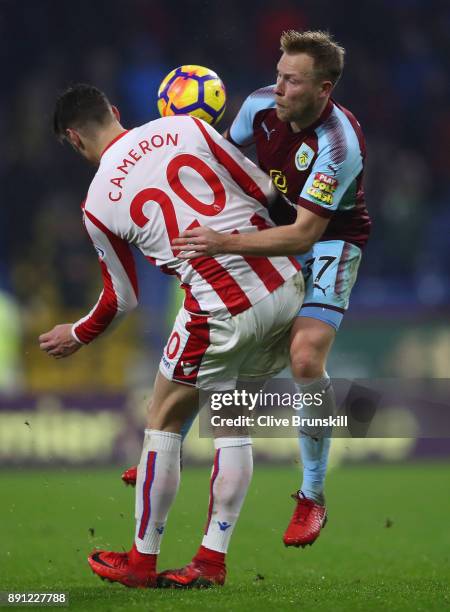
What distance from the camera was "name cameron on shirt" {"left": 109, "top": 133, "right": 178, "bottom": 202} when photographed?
4.92m

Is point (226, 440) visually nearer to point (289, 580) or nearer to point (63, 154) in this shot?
point (289, 580)

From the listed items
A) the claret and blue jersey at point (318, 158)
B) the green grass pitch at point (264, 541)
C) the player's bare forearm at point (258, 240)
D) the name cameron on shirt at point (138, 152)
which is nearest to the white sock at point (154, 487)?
the green grass pitch at point (264, 541)

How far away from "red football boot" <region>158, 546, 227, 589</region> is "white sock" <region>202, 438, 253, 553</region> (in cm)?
Answer: 4

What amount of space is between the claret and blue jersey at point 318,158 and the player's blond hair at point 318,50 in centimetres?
18

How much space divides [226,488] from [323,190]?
4.22ft

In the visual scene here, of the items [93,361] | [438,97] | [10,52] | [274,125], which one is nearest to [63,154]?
[10,52]

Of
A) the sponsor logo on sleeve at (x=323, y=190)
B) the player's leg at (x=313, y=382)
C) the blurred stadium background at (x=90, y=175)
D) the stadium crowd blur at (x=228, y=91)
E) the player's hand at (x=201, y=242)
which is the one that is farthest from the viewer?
the stadium crowd blur at (x=228, y=91)

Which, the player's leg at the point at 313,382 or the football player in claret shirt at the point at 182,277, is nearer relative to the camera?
the football player in claret shirt at the point at 182,277

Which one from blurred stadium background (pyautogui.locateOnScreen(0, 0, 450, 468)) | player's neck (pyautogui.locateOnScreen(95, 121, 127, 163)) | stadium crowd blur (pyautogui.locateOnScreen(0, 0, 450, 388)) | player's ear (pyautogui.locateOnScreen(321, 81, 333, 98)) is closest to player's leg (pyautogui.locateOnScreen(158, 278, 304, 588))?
player's ear (pyautogui.locateOnScreen(321, 81, 333, 98))

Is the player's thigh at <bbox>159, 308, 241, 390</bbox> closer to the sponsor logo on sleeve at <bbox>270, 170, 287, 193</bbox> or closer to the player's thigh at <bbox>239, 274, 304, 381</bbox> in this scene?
the player's thigh at <bbox>239, 274, 304, 381</bbox>

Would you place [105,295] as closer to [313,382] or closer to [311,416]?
[313,382]

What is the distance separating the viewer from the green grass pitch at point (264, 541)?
4750 millimetres

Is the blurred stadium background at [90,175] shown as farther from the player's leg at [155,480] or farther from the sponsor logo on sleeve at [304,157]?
the sponsor logo on sleeve at [304,157]

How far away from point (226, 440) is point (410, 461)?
6431mm
